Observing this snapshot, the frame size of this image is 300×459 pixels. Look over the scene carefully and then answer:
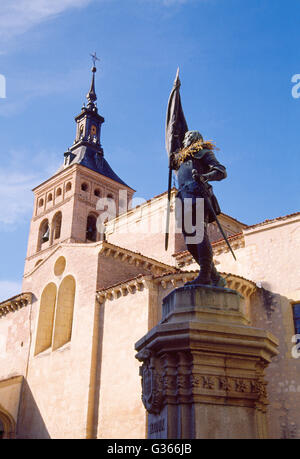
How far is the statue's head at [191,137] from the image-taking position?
23.6ft

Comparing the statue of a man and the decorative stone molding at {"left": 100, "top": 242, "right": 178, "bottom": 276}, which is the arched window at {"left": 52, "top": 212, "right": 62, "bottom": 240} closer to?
the decorative stone molding at {"left": 100, "top": 242, "right": 178, "bottom": 276}

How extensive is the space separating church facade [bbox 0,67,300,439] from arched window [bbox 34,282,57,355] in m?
0.05

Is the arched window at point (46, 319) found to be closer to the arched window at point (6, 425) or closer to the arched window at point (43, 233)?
the arched window at point (6, 425)

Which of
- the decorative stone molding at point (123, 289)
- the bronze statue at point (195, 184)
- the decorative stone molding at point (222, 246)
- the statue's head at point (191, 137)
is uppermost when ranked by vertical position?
the decorative stone molding at point (222, 246)

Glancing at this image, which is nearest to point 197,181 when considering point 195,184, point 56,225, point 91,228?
point 195,184

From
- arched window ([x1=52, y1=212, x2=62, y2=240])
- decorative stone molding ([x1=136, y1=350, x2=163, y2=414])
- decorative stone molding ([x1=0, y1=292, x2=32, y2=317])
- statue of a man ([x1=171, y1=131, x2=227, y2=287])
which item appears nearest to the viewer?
decorative stone molding ([x1=136, y1=350, x2=163, y2=414])

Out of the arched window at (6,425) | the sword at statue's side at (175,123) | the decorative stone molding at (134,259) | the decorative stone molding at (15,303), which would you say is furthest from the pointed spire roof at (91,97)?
the sword at statue's side at (175,123)

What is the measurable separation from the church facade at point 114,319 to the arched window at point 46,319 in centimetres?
5

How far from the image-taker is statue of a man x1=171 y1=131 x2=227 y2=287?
21.7ft

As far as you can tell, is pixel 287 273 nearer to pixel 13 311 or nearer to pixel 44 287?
pixel 44 287

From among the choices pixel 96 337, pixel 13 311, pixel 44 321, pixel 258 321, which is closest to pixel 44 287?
pixel 44 321

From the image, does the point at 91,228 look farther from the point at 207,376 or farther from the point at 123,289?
the point at 207,376

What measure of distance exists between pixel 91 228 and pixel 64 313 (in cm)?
2054

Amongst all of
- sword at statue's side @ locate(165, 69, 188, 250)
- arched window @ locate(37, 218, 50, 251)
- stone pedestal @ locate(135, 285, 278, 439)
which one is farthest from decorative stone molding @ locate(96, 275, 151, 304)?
arched window @ locate(37, 218, 50, 251)
